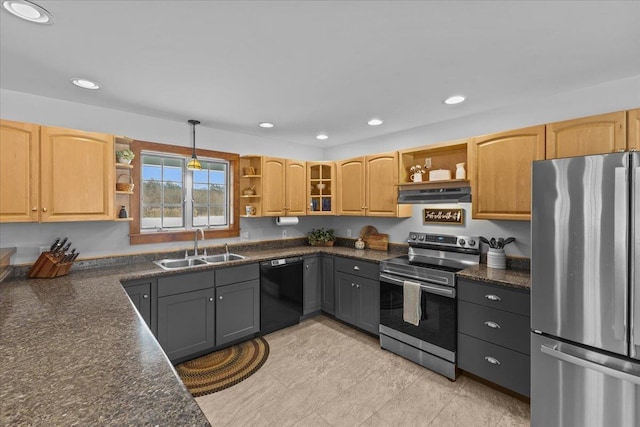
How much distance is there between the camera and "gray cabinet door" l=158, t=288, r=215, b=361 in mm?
2605

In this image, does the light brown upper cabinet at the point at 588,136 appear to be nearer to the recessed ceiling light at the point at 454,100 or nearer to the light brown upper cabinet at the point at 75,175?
the recessed ceiling light at the point at 454,100

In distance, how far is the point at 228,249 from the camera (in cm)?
360

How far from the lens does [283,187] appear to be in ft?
12.8

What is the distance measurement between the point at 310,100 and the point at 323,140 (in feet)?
5.15

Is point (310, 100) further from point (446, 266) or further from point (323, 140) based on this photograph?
point (446, 266)

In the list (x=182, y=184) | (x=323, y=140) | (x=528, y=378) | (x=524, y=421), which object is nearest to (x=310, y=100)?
(x=323, y=140)

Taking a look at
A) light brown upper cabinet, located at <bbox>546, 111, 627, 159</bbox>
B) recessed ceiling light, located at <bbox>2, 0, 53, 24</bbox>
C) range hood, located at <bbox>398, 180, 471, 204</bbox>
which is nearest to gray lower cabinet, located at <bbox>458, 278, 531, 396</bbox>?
range hood, located at <bbox>398, 180, 471, 204</bbox>

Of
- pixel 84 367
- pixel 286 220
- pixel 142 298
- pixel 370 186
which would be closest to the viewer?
pixel 84 367

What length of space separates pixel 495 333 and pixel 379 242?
1791 mm

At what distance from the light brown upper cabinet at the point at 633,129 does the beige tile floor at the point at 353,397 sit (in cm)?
202

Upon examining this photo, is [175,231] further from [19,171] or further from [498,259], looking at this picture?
[498,259]

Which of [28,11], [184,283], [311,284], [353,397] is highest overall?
[28,11]

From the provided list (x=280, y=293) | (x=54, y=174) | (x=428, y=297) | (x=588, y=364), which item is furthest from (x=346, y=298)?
(x=54, y=174)

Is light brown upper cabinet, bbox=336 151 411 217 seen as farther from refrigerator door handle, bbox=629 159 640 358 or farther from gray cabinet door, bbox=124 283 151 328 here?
gray cabinet door, bbox=124 283 151 328
